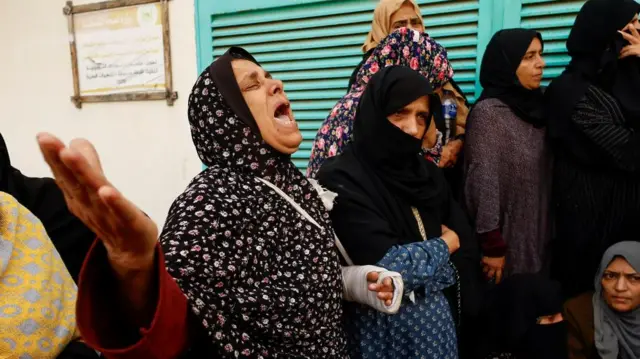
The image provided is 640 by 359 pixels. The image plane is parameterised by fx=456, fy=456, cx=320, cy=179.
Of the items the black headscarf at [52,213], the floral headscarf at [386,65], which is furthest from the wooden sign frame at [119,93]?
the black headscarf at [52,213]

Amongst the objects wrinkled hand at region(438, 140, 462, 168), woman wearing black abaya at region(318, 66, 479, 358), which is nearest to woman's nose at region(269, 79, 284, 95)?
woman wearing black abaya at region(318, 66, 479, 358)

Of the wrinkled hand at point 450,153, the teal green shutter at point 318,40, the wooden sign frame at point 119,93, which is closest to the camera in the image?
the wrinkled hand at point 450,153

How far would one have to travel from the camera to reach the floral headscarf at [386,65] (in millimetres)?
1677

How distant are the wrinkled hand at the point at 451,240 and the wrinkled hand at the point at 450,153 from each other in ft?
1.72

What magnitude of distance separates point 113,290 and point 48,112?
2997 millimetres

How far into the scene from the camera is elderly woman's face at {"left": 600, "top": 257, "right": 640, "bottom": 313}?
64.3 inches

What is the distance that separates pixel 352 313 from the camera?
1143 mm

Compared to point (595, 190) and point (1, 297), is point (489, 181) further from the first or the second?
point (1, 297)

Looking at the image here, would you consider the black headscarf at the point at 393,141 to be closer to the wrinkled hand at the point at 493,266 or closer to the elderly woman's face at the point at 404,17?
the wrinkled hand at the point at 493,266

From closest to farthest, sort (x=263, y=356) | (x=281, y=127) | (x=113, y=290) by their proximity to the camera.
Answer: (x=113, y=290) < (x=263, y=356) < (x=281, y=127)

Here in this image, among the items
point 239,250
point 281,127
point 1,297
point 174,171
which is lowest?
point 174,171

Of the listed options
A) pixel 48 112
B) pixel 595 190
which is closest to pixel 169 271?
pixel 595 190

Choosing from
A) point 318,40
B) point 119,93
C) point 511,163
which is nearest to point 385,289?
point 511,163

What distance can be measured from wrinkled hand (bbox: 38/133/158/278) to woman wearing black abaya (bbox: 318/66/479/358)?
64cm
